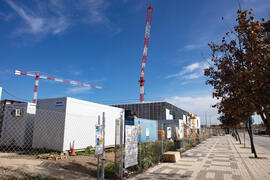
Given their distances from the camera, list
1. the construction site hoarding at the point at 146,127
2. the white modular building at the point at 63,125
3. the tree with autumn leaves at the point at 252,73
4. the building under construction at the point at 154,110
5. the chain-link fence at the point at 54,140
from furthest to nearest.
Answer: the building under construction at the point at 154,110, the construction site hoarding at the point at 146,127, the white modular building at the point at 63,125, the chain-link fence at the point at 54,140, the tree with autumn leaves at the point at 252,73

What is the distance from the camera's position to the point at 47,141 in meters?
12.5

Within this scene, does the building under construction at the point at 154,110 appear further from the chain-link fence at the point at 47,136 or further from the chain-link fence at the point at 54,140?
the chain-link fence at the point at 47,136

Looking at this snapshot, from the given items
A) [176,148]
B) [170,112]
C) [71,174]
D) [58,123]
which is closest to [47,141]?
[58,123]

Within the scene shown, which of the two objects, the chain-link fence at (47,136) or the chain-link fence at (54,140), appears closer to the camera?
the chain-link fence at (54,140)

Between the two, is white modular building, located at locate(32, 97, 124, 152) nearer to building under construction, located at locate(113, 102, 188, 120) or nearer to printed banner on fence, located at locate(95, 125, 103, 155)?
printed banner on fence, located at locate(95, 125, 103, 155)

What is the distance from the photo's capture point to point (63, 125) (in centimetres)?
1230

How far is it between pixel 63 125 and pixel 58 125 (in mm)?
503

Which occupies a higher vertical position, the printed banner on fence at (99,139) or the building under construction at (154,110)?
the building under construction at (154,110)

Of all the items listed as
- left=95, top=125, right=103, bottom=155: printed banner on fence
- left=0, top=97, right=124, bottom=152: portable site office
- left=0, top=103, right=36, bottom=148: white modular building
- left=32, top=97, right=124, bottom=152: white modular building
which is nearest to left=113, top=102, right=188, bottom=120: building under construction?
left=32, top=97, right=124, bottom=152: white modular building

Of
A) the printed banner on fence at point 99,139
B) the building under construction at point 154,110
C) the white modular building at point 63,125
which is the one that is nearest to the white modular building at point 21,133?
the white modular building at point 63,125

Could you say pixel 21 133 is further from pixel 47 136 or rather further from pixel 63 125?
pixel 63 125

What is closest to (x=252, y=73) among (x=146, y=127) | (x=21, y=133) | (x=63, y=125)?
(x=63, y=125)

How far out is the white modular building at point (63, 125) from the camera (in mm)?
12289

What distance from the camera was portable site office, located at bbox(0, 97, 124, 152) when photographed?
12.3 metres
